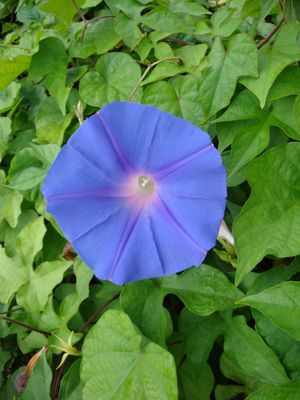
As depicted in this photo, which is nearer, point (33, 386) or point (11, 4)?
point (33, 386)

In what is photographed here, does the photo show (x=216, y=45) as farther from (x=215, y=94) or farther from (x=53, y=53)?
(x=53, y=53)

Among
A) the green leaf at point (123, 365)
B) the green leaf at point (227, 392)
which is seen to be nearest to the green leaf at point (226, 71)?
the green leaf at point (123, 365)

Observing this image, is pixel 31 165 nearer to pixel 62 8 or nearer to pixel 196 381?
pixel 62 8

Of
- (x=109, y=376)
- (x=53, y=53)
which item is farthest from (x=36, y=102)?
(x=109, y=376)

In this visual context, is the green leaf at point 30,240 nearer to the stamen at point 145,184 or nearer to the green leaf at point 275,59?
the stamen at point 145,184

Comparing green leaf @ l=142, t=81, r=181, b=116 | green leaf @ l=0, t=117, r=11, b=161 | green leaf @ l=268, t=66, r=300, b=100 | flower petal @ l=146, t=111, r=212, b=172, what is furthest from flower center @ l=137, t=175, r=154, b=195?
green leaf @ l=0, t=117, r=11, b=161

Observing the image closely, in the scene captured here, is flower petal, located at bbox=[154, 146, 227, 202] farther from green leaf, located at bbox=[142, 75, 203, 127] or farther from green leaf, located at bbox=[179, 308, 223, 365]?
green leaf, located at bbox=[179, 308, 223, 365]
